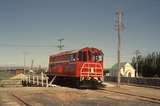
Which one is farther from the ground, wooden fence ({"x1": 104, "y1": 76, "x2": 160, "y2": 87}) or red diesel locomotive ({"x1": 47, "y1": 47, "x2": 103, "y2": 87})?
red diesel locomotive ({"x1": 47, "y1": 47, "x2": 103, "y2": 87})

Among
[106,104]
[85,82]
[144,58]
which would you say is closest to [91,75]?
[85,82]

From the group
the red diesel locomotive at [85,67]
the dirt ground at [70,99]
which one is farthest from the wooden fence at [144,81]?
the dirt ground at [70,99]

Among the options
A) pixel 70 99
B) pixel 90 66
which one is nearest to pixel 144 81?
pixel 90 66

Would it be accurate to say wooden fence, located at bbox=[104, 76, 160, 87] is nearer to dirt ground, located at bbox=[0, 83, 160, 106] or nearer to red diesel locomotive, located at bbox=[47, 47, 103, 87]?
red diesel locomotive, located at bbox=[47, 47, 103, 87]

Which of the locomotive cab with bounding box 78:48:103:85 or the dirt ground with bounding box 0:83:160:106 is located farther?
the locomotive cab with bounding box 78:48:103:85

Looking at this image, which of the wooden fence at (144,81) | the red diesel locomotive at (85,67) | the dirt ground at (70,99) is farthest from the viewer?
the wooden fence at (144,81)

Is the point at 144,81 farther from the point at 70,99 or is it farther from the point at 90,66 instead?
the point at 70,99

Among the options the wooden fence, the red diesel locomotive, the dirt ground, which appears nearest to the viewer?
the dirt ground

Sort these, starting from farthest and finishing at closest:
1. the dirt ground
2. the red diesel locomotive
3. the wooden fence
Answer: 1. the wooden fence
2. the red diesel locomotive
3. the dirt ground

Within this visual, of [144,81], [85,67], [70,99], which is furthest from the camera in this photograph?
[144,81]

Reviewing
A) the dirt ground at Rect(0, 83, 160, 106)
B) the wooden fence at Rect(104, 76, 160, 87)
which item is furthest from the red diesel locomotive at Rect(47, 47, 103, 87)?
the wooden fence at Rect(104, 76, 160, 87)

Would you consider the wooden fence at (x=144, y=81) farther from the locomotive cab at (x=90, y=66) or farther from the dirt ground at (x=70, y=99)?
the dirt ground at (x=70, y=99)

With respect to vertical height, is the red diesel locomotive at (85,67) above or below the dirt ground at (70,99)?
above

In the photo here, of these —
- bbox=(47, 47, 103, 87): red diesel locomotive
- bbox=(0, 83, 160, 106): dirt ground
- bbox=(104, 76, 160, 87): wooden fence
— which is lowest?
bbox=(0, 83, 160, 106): dirt ground
